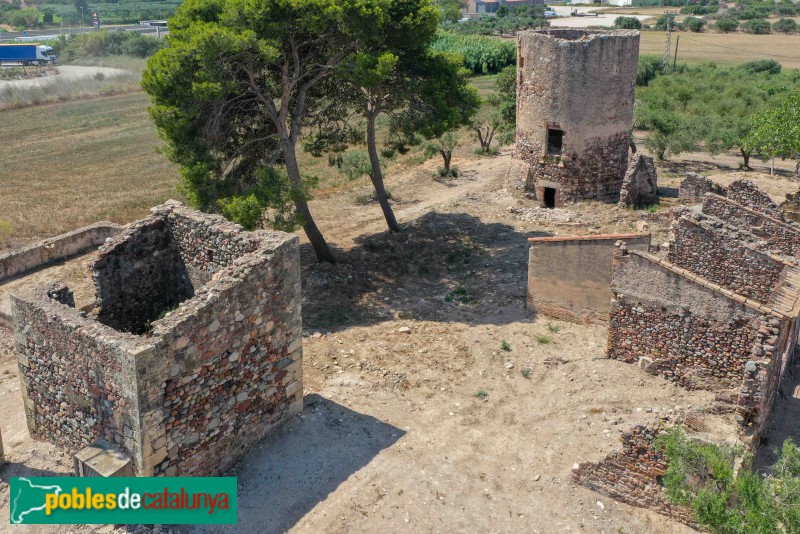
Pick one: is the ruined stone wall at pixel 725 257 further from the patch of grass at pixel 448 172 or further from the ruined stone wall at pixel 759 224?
the patch of grass at pixel 448 172

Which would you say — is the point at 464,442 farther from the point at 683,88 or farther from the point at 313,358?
the point at 683,88

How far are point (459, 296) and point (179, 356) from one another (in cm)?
951

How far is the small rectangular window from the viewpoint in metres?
23.6

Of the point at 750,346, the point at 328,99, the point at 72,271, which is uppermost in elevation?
the point at 328,99

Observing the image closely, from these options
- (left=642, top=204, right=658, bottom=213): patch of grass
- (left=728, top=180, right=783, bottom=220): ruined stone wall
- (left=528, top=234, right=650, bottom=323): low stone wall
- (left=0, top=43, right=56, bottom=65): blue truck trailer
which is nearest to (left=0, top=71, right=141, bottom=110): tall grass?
(left=0, top=43, right=56, bottom=65): blue truck trailer

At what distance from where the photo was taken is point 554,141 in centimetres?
2397

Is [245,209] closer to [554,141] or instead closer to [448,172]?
[554,141]

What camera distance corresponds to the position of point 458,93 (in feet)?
68.3

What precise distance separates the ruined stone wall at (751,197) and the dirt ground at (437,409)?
2.13m

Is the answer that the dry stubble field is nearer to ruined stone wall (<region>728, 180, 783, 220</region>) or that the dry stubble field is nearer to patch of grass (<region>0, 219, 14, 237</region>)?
patch of grass (<region>0, 219, 14, 237</region>)

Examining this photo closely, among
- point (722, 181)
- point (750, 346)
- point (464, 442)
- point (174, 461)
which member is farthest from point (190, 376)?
point (722, 181)

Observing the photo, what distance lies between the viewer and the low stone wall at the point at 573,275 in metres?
15.2

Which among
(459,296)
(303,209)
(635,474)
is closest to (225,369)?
(635,474)

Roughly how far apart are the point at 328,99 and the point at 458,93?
12.0 ft
